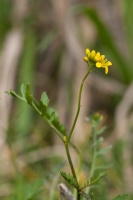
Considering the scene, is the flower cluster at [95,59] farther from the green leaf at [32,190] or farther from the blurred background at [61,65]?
the blurred background at [61,65]

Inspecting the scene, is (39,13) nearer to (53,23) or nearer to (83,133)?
(53,23)

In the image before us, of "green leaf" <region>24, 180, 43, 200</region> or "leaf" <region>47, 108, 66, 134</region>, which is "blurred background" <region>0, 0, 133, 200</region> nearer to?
"green leaf" <region>24, 180, 43, 200</region>

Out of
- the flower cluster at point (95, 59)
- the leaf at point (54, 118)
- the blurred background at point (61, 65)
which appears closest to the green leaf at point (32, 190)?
the leaf at point (54, 118)

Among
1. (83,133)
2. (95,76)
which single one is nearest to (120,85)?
Answer: (95,76)

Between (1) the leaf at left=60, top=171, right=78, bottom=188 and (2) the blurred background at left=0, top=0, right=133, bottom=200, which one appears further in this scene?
(2) the blurred background at left=0, top=0, right=133, bottom=200

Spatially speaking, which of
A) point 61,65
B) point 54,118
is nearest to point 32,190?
point 54,118

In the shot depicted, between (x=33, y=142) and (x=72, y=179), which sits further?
(x=33, y=142)

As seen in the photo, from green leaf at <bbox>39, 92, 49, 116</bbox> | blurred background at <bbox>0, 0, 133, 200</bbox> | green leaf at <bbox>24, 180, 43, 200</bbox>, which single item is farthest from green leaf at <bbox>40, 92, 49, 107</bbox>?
blurred background at <bbox>0, 0, 133, 200</bbox>

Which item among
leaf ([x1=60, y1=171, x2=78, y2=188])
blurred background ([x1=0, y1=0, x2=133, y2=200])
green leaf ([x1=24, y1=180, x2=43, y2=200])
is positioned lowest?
leaf ([x1=60, y1=171, x2=78, y2=188])
